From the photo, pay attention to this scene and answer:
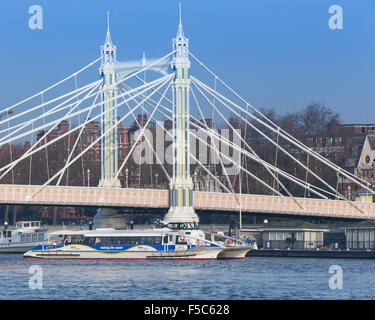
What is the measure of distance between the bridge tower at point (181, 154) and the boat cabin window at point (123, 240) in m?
6.55

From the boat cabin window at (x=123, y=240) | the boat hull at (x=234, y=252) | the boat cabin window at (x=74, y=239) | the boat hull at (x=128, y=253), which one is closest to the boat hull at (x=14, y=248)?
the boat hull at (x=128, y=253)

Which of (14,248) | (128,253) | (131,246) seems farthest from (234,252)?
(14,248)

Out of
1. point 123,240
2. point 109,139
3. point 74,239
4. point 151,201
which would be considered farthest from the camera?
point 109,139

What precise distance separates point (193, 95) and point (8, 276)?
34571mm

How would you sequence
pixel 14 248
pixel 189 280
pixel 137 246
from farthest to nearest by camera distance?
1. pixel 14 248
2. pixel 137 246
3. pixel 189 280

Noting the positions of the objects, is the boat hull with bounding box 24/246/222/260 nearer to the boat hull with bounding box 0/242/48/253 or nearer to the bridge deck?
the bridge deck

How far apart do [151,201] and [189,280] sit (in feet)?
106

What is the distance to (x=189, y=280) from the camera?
66.9 m

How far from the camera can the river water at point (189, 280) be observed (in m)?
59.0

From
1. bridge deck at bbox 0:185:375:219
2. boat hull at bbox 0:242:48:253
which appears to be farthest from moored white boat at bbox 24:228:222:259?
boat hull at bbox 0:242:48:253

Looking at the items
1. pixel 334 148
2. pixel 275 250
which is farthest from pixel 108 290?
pixel 334 148

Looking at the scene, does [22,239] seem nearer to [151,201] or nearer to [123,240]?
[151,201]

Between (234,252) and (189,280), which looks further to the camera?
(234,252)

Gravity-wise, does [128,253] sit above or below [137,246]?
below
